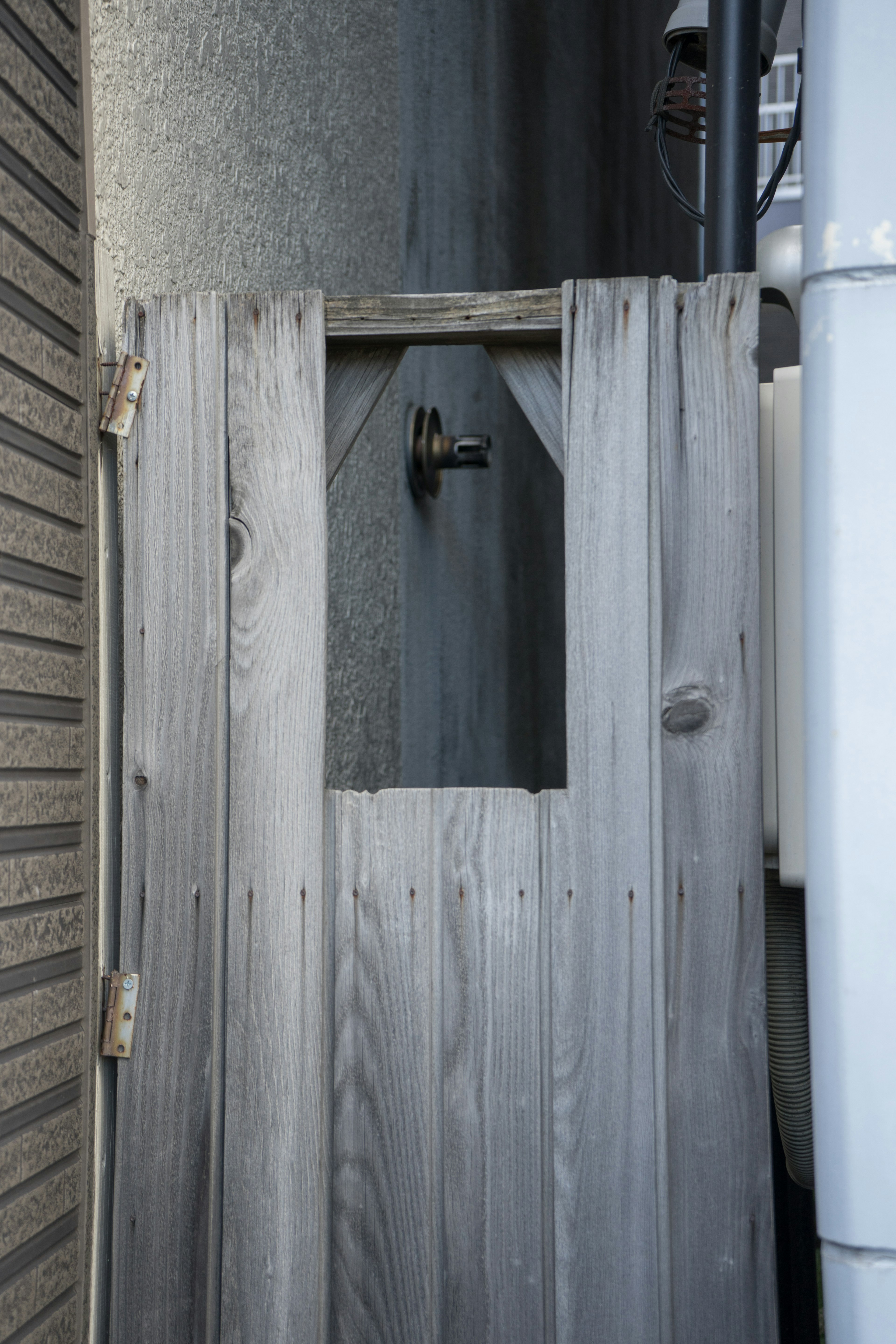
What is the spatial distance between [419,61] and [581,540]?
9.68 ft

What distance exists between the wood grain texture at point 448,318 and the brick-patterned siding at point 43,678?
37cm

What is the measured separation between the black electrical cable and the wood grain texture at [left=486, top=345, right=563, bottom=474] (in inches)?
27.5

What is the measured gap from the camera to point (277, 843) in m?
1.56

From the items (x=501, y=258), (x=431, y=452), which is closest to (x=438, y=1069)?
(x=431, y=452)

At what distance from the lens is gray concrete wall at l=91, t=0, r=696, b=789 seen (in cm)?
193

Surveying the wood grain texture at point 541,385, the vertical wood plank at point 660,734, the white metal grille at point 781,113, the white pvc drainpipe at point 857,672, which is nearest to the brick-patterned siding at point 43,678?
the wood grain texture at point 541,385

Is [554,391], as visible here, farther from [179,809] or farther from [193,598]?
[179,809]

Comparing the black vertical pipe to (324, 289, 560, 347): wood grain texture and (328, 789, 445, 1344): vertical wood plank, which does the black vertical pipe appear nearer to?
(324, 289, 560, 347): wood grain texture

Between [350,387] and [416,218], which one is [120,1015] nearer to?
[350,387]

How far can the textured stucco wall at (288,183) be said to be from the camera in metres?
1.73

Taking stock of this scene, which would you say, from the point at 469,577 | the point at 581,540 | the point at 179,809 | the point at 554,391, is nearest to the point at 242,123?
the point at 554,391

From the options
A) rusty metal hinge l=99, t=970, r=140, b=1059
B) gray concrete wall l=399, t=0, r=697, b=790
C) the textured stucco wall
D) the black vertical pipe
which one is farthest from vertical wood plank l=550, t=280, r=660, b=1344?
gray concrete wall l=399, t=0, r=697, b=790

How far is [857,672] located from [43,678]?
3.25 feet

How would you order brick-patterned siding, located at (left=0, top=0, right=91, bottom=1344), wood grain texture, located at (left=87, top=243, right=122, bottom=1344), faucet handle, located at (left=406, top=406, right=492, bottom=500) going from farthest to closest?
faucet handle, located at (left=406, top=406, right=492, bottom=500)
wood grain texture, located at (left=87, top=243, right=122, bottom=1344)
brick-patterned siding, located at (left=0, top=0, right=91, bottom=1344)
